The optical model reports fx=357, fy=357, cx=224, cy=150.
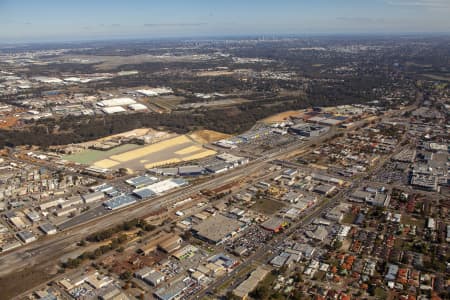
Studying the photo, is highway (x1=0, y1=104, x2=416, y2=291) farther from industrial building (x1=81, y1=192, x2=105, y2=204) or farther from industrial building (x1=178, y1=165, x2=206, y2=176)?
industrial building (x1=81, y1=192, x2=105, y2=204)

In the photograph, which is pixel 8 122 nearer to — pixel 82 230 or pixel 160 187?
pixel 160 187

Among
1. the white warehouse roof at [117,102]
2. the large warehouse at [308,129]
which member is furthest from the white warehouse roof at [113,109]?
the large warehouse at [308,129]

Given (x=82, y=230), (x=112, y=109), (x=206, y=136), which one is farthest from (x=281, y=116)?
(x=82, y=230)

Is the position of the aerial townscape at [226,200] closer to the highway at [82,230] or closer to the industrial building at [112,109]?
the highway at [82,230]

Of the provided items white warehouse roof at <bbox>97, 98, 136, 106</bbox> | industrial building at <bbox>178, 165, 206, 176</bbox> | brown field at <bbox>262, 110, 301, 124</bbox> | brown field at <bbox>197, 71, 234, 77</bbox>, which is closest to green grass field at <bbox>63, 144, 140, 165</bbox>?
industrial building at <bbox>178, 165, 206, 176</bbox>

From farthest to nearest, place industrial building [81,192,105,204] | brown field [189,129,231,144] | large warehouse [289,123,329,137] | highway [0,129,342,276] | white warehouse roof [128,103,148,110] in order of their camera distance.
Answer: white warehouse roof [128,103,148,110] < large warehouse [289,123,329,137] < brown field [189,129,231,144] < industrial building [81,192,105,204] < highway [0,129,342,276]
